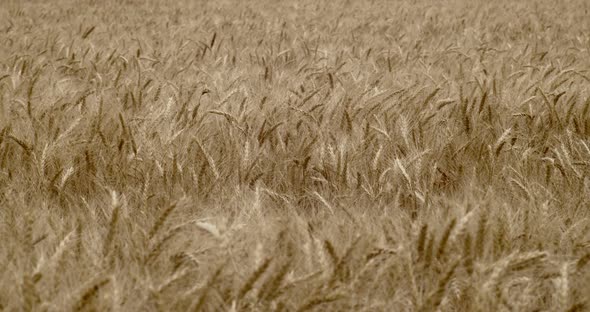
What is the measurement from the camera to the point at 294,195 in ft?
4.46

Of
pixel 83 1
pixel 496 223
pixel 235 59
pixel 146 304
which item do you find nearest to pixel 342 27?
pixel 235 59

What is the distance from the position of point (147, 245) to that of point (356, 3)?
776 centimetres

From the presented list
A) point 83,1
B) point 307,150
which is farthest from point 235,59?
point 83,1

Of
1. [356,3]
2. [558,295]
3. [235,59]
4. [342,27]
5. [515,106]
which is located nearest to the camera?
[558,295]

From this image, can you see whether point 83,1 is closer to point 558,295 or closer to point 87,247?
point 87,247

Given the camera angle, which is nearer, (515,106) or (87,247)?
(87,247)

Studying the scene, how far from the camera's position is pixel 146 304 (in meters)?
0.81

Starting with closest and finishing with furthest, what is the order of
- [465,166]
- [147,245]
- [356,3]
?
[147,245]
[465,166]
[356,3]

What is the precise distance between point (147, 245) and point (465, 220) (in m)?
0.61

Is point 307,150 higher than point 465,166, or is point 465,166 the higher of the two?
point 465,166

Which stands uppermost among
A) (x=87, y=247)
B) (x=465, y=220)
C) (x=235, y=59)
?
(x=465, y=220)

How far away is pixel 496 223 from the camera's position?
102cm

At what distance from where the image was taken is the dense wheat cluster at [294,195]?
827 mm

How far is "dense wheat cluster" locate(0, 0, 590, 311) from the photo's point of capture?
32.5 inches
